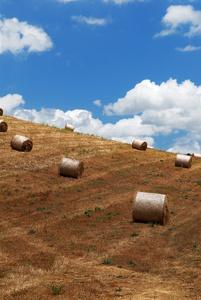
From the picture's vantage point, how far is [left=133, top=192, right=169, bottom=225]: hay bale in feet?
53.6

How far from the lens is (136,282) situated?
9188 mm

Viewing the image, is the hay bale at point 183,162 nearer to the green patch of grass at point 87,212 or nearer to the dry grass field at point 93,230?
the dry grass field at point 93,230

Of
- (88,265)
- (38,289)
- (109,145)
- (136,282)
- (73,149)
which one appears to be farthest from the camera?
(109,145)

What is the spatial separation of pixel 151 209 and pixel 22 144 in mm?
17068

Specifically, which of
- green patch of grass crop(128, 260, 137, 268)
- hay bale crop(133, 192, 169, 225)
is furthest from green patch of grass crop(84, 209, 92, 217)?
green patch of grass crop(128, 260, 137, 268)

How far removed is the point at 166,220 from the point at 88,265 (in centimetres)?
721

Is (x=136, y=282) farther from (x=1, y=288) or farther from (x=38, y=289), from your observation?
(x=1, y=288)

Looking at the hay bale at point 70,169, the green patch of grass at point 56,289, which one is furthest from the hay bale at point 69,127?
the green patch of grass at point 56,289

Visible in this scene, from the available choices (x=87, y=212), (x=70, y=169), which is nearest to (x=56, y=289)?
(x=87, y=212)

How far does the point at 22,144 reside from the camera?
29.7 m

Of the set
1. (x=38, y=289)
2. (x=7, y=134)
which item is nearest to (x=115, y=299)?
(x=38, y=289)

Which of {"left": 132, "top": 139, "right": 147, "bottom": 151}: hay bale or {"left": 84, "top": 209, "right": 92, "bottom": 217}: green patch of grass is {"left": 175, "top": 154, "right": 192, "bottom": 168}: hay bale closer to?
{"left": 132, "top": 139, "right": 147, "bottom": 151}: hay bale

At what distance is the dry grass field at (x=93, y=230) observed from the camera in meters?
8.92

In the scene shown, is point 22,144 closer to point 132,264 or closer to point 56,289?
point 132,264
